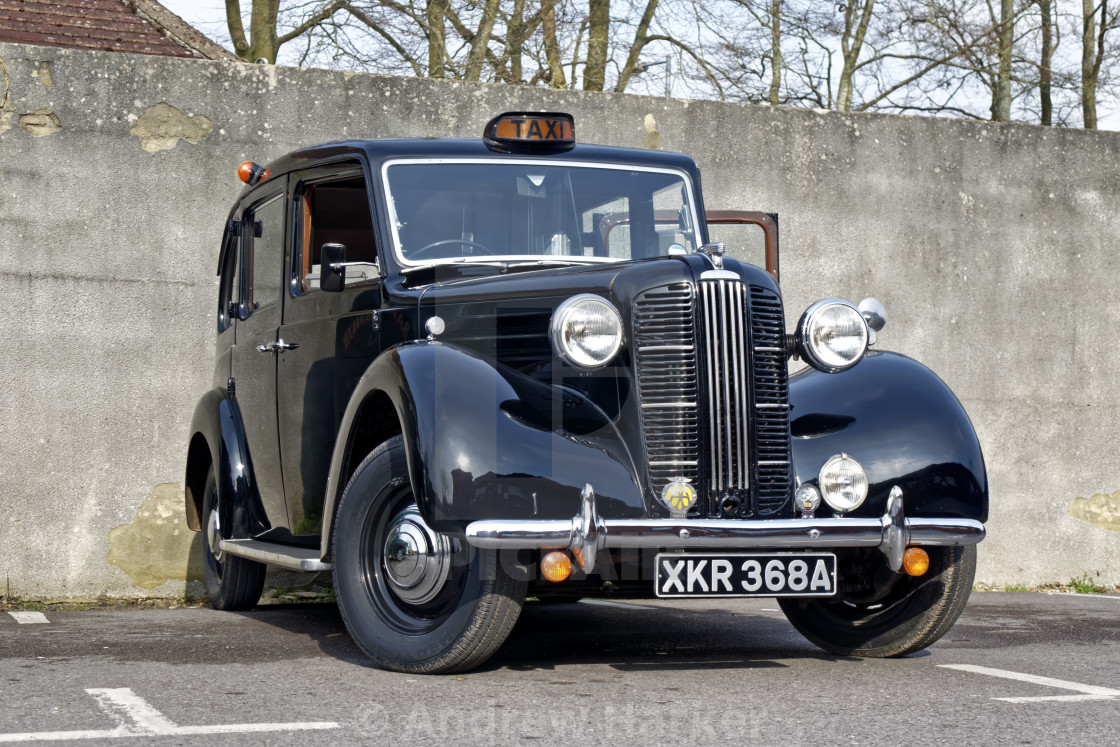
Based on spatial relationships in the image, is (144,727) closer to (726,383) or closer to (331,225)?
(726,383)

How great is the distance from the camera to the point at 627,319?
4363 mm

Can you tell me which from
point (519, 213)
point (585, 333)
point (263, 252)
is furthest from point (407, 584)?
point (263, 252)

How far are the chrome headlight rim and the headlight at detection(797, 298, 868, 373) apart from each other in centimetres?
35

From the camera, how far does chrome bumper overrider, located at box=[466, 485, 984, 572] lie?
12.7ft

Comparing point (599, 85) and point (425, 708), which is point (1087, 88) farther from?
point (425, 708)

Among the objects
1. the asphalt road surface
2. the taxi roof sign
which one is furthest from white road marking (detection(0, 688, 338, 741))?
the taxi roof sign

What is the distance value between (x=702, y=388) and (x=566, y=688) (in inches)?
41.9

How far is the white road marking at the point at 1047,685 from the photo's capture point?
399 centimetres

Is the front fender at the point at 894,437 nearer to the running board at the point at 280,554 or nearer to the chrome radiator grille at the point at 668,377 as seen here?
the chrome radiator grille at the point at 668,377

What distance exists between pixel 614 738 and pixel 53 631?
3355 mm

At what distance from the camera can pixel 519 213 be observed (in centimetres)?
543

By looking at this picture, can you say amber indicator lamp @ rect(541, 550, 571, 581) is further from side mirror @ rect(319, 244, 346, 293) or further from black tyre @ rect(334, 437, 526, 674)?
side mirror @ rect(319, 244, 346, 293)

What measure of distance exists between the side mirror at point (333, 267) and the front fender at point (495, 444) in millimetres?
874

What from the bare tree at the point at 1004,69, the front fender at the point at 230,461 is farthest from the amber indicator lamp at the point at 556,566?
the bare tree at the point at 1004,69
